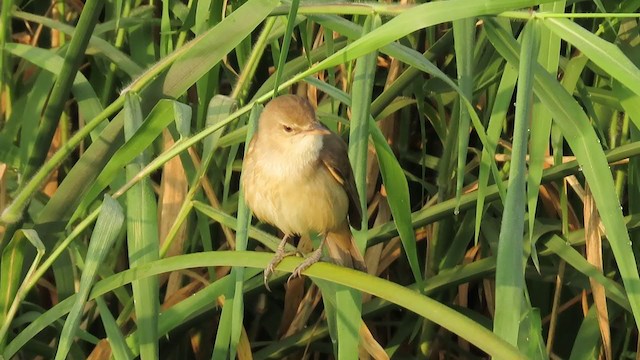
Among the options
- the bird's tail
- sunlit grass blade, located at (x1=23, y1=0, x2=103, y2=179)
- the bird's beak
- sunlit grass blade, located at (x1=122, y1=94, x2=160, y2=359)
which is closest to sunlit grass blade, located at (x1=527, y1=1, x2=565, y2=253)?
the bird's beak

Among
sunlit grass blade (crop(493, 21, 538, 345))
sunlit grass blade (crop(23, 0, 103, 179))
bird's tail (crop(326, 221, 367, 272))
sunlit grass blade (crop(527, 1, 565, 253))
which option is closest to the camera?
sunlit grass blade (crop(493, 21, 538, 345))

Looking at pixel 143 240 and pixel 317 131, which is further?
pixel 317 131

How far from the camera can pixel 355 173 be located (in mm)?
1993

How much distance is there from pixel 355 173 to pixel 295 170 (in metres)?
0.46

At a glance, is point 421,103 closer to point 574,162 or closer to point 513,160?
point 574,162

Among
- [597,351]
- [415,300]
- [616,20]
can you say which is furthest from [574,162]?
[415,300]

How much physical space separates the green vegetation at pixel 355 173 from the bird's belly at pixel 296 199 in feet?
0.21

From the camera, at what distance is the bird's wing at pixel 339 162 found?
2443 mm

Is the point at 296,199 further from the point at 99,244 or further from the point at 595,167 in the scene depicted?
the point at 595,167

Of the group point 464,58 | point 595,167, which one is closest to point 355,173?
point 464,58

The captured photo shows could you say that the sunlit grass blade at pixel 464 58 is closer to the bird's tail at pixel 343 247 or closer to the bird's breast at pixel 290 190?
the bird's breast at pixel 290 190

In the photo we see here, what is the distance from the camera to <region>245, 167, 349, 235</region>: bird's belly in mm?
2436

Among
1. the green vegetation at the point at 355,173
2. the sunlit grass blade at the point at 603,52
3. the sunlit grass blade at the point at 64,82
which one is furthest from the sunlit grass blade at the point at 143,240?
the sunlit grass blade at the point at 603,52

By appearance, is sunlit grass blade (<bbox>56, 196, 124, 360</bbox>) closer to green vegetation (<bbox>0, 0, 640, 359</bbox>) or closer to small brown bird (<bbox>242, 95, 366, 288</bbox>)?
green vegetation (<bbox>0, 0, 640, 359</bbox>)
